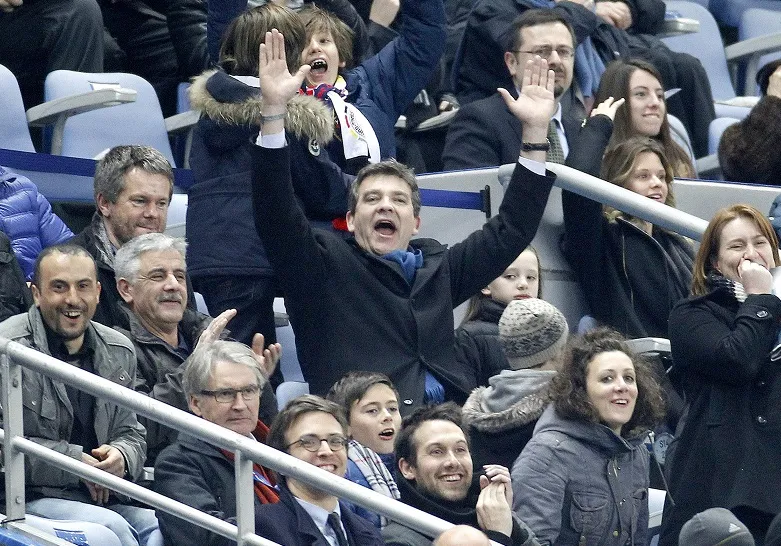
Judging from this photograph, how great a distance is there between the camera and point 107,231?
6680 millimetres

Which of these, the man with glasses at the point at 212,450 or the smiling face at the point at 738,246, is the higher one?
the smiling face at the point at 738,246

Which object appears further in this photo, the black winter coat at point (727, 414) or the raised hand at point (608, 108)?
the raised hand at point (608, 108)

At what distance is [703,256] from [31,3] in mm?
3628

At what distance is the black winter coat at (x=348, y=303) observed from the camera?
6.14m

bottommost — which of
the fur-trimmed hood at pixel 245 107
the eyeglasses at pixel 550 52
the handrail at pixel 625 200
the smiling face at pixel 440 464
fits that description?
the smiling face at pixel 440 464

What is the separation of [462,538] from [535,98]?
8.70ft

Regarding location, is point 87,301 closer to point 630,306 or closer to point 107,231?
point 107,231

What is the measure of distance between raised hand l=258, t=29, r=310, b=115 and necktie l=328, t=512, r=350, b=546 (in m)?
1.40

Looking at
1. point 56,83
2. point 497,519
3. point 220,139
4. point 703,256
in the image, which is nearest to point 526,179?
point 703,256

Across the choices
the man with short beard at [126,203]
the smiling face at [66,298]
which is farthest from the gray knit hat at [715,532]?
the man with short beard at [126,203]

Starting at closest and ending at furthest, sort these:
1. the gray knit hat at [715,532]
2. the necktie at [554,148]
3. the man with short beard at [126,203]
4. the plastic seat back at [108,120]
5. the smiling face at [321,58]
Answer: the gray knit hat at [715,532] → the man with short beard at [126,203] → the smiling face at [321,58] → the necktie at [554,148] → the plastic seat back at [108,120]

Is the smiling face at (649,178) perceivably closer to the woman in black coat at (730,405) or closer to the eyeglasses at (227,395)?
the woman in black coat at (730,405)

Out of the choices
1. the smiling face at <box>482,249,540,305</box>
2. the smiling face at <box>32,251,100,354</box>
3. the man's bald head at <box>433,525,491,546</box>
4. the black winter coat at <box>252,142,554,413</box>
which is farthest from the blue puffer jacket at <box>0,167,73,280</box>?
the man's bald head at <box>433,525,491,546</box>

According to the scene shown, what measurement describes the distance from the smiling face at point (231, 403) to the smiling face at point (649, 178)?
2278 millimetres
